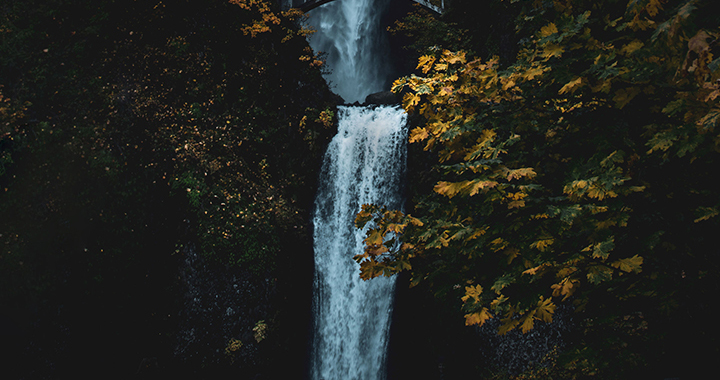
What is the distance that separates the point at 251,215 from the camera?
1177cm

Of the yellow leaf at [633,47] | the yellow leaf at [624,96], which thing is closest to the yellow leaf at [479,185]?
the yellow leaf at [624,96]

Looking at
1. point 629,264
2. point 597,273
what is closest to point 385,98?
point 629,264

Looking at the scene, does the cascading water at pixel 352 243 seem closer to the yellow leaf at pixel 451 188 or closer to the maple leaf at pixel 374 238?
the maple leaf at pixel 374 238

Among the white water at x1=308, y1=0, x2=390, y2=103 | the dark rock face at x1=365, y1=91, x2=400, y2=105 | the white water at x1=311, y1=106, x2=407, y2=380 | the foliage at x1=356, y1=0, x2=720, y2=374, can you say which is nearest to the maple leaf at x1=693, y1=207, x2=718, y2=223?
the foliage at x1=356, y1=0, x2=720, y2=374

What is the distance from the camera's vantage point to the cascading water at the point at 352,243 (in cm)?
1175

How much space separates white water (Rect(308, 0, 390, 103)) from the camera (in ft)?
76.6

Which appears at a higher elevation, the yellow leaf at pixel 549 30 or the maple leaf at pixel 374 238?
the yellow leaf at pixel 549 30

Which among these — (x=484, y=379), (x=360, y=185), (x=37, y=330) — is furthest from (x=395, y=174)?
(x=37, y=330)

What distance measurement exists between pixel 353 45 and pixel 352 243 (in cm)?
1582

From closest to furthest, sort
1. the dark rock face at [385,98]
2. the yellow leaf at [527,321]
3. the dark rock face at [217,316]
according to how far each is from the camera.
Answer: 1. the yellow leaf at [527,321]
2. the dark rock face at [217,316]
3. the dark rock face at [385,98]

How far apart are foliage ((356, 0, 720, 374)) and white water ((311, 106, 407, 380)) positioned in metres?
7.67

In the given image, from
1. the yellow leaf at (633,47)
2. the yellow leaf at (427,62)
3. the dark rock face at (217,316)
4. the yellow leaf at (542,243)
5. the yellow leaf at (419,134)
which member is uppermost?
the yellow leaf at (427,62)

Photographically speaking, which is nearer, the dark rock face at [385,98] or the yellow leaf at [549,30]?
the yellow leaf at [549,30]

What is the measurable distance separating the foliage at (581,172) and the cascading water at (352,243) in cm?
766
